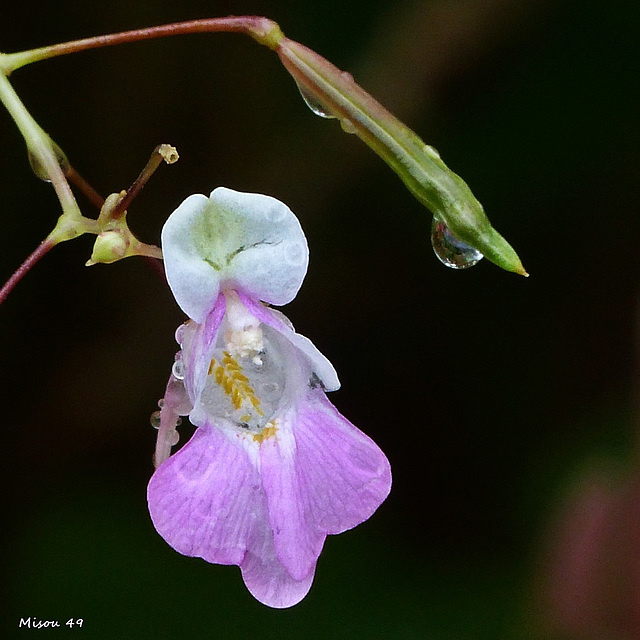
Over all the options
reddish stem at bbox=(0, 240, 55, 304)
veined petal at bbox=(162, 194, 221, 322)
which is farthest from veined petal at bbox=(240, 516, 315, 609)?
reddish stem at bbox=(0, 240, 55, 304)

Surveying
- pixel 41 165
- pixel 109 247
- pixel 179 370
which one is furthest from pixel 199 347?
pixel 41 165

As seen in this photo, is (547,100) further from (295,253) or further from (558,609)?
(295,253)

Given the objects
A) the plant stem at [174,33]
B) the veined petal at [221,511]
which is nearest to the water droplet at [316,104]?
the plant stem at [174,33]

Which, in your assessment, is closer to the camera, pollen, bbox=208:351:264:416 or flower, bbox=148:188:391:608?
flower, bbox=148:188:391:608

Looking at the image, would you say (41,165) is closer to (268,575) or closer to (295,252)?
(295,252)

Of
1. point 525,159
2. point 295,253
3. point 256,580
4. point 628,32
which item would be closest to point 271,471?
point 256,580

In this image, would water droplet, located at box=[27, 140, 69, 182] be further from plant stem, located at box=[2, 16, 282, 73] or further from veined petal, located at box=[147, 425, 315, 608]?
veined petal, located at box=[147, 425, 315, 608]

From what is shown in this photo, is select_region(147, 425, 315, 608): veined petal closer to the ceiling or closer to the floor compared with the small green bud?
closer to the floor
